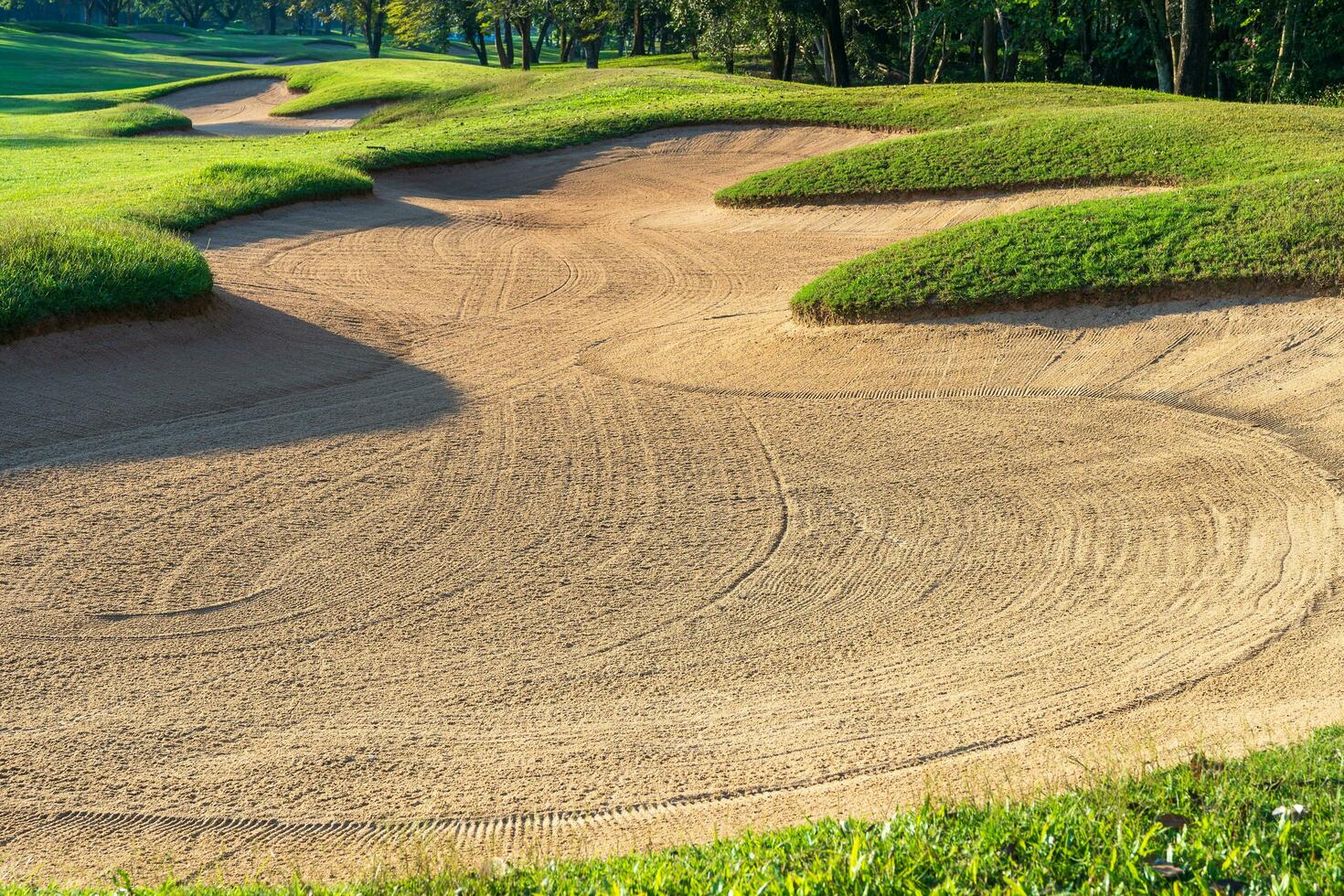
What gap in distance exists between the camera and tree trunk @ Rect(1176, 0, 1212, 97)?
25.2 metres

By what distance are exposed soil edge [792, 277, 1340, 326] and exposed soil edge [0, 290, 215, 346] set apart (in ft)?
21.2

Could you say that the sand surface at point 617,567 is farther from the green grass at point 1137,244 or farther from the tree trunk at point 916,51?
the tree trunk at point 916,51

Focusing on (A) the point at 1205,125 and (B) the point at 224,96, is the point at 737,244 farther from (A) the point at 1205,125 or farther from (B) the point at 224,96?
(B) the point at 224,96

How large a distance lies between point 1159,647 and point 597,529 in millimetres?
3554

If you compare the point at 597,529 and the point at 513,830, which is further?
the point at 597,529

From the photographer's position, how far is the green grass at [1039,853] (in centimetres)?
336

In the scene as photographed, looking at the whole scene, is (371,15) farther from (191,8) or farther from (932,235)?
(932,235)

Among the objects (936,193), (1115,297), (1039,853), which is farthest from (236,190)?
(1039,853)

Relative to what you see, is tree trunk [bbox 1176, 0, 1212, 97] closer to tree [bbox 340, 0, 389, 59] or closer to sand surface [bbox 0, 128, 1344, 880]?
sand surface [bbox 0, 128, 1344, 880]

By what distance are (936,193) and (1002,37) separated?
28.5 meters

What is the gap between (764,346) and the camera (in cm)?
1191

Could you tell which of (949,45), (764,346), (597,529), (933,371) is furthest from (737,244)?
(949,45)

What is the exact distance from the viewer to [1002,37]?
42.1 meters

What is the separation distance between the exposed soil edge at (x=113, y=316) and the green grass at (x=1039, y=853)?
7.76 meters
